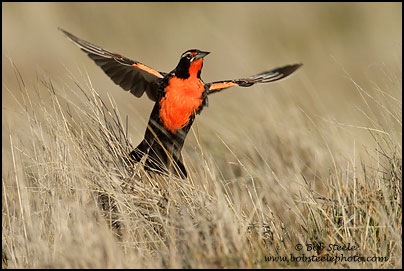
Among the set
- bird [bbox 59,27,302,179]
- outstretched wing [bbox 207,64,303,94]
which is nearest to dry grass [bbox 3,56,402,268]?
bird [bbox 59,27,302,179]

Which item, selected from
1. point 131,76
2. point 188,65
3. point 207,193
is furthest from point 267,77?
point 207,193

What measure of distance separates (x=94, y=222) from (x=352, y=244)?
128 cm

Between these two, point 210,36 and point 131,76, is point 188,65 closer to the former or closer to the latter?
point 131,76

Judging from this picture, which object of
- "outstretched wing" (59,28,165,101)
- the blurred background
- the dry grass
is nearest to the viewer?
the dry grass

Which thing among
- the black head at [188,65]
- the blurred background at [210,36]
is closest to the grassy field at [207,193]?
the black head at [188,65]

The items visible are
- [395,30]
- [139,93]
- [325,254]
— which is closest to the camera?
[325,254]

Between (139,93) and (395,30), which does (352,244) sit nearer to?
(139,93)

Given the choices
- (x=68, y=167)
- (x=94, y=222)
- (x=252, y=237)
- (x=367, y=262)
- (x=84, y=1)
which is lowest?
(x=367, y=262)

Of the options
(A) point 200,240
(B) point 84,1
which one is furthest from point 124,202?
(B) point 84,1

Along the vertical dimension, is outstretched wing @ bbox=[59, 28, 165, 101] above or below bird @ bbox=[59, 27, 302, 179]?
above

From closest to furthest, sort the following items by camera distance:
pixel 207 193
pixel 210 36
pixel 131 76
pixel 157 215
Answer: pixel 157 215 < pixel 207 193 < pixel 131 76 < pixel 210 36

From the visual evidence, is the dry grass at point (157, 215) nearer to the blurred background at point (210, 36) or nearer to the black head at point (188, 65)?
the black head at point (188, 65)

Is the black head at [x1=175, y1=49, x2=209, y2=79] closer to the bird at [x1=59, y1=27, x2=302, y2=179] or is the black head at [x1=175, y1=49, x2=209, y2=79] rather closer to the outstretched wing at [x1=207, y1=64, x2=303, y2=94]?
the bird at [x1=59, y1=27, x2=302, y2=179]

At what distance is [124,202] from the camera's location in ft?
12.7
